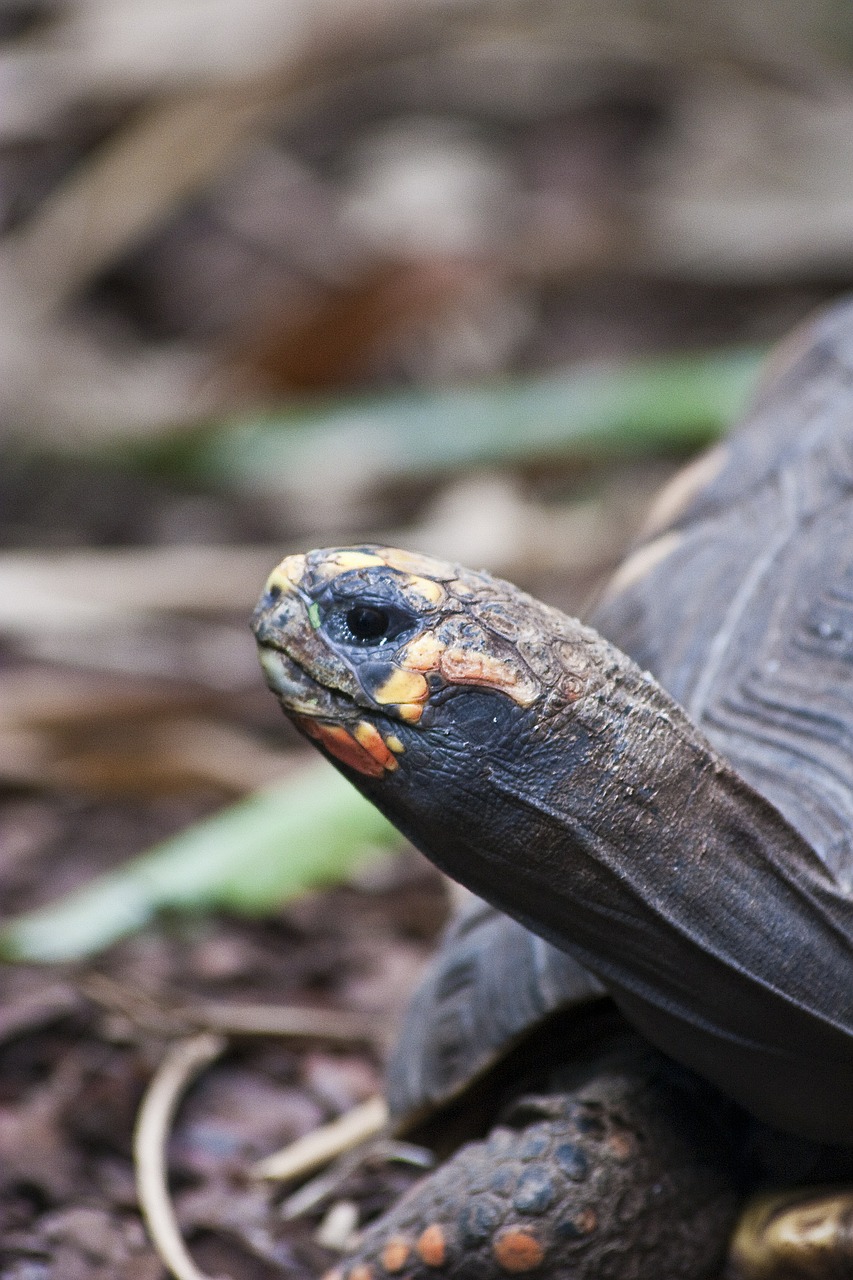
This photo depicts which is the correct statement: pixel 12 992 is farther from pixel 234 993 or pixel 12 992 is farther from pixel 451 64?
pixel 451 64

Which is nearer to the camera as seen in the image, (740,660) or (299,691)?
(299,691)

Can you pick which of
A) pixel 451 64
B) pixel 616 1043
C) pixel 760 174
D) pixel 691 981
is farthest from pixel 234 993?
pixel 451 64

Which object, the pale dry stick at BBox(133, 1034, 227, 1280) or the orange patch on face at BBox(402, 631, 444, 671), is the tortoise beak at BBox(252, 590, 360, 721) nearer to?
the orange patch on face at BBox(402, 631, 444, 671)

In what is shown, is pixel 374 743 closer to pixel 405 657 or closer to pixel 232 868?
pixel 405 657

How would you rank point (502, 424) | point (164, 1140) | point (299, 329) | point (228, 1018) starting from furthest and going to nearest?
1. point (299, 329)
2. point (502, 424)
3. point (228, 1018)
4. point (164, 1140)

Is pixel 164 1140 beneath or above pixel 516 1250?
above

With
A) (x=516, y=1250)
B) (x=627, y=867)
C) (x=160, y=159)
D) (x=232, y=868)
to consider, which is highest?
(x=160, y=159)

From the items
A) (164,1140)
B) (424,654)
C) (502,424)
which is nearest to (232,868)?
(164,1140)
